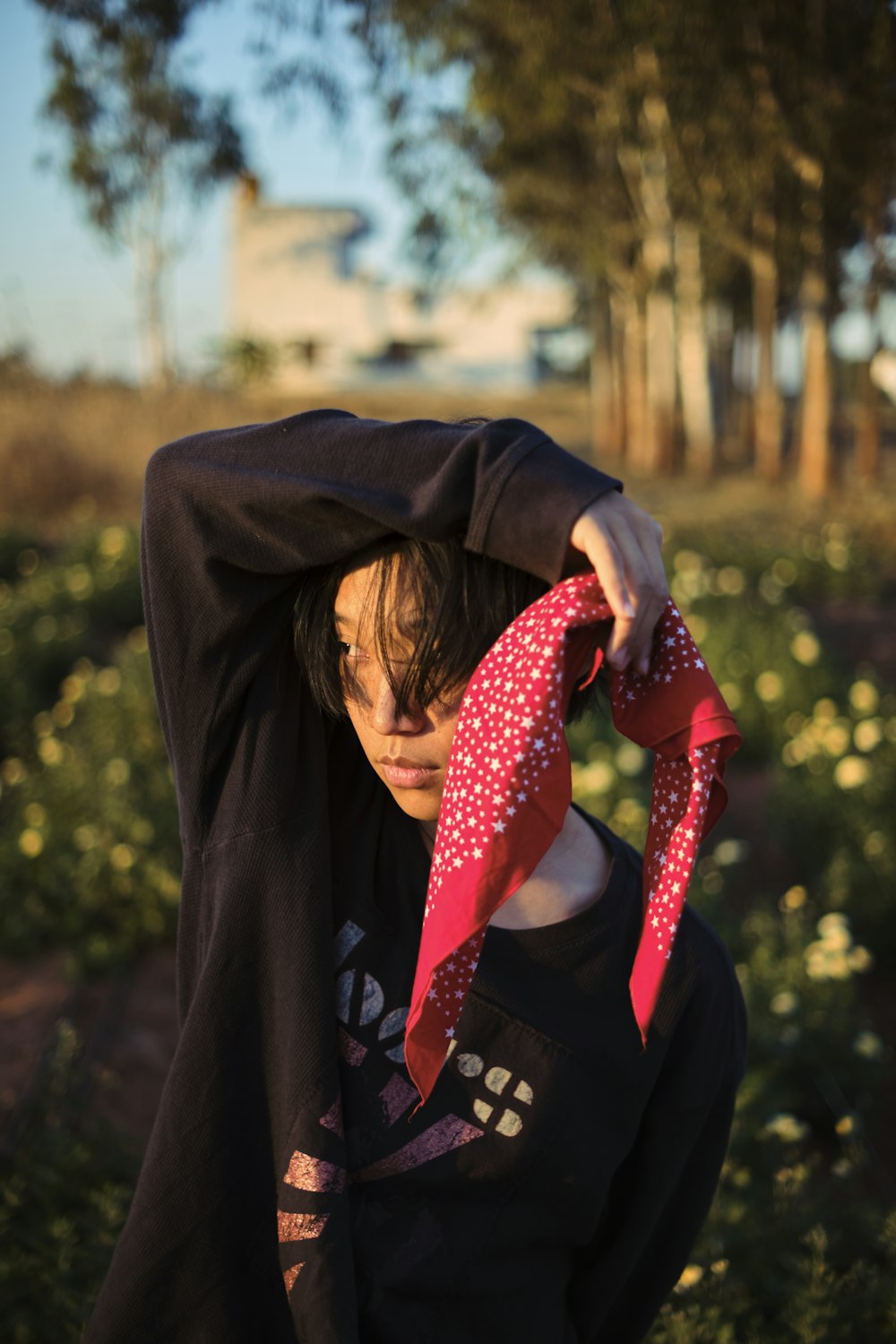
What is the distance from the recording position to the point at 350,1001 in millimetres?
1276

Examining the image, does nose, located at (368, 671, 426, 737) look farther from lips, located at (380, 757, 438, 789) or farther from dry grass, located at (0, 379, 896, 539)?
dry grass, located at (0, 379, 896, 539)

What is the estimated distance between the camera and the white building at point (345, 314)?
38125 mm

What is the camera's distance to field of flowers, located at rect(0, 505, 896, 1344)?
216 centimetres

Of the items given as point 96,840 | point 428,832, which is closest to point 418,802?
point 428,832

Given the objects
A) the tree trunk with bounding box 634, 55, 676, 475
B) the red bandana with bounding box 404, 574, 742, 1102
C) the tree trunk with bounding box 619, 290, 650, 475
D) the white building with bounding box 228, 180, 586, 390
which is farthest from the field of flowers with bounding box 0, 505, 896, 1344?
the white building with bounding box 228, 180, 586, 390

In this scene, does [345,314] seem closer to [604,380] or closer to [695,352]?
[604,380]

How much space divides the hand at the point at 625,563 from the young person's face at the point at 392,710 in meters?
0.23

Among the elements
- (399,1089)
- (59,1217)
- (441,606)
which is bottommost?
(59,1217)

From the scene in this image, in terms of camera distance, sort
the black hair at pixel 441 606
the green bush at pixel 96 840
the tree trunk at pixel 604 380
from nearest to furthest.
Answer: the black hair at pixel 441 606 → the green bush at pixel 96 840 → the tree trunk at pixel 604 380

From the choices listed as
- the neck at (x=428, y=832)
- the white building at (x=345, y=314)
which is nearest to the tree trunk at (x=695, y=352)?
the neck at (x=428, y=832)

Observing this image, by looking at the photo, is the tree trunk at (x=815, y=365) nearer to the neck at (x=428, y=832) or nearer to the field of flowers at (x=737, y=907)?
the field of flowers at (x=737, y=907)

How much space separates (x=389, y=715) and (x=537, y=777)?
215mm

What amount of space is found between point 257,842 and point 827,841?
10.9ft

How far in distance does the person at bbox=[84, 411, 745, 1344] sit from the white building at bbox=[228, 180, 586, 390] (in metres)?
37.0
